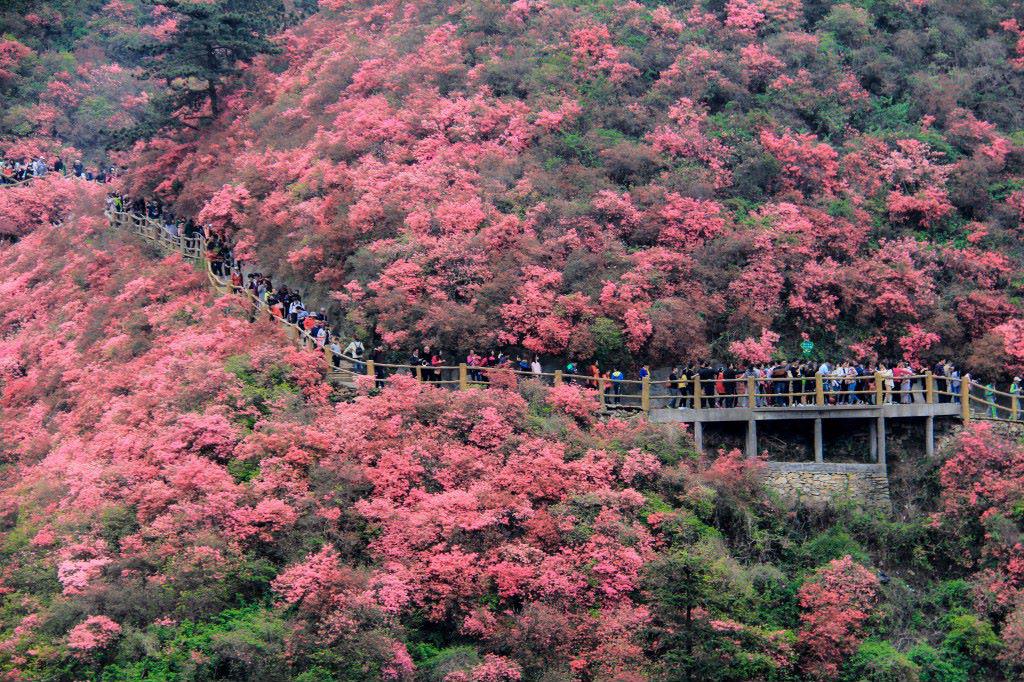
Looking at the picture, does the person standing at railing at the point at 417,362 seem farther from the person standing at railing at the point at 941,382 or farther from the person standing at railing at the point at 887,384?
the person standing at railing at the point at 941,382

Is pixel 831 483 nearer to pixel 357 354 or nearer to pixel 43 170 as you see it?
pixel 357 354

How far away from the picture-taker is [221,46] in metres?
53.5

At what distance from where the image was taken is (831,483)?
36594 millimetres

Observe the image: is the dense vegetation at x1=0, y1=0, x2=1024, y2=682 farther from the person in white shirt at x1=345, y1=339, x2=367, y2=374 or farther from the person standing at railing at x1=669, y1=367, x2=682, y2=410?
the person standing at railing at x1=669, y1=367, x2=682, y2=410

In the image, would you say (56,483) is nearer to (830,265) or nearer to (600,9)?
(830,265)

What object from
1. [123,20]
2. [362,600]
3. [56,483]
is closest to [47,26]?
[123,20]

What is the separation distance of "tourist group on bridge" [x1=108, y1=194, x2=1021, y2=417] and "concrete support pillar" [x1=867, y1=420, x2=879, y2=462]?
2.12ft

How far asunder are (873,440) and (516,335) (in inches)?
365

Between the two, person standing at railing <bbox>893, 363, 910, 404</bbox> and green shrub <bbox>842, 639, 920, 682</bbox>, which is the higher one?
person standing at railing <bbox>893, 363, 910, 404</bbox>

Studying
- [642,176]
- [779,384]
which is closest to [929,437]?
[779,384]

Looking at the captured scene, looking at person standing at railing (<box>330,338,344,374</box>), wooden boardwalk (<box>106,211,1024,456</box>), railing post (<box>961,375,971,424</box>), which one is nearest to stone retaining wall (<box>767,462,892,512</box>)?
wooden boardwalk (<box>106,211,1024,456</box>)

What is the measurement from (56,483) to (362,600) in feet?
36.8

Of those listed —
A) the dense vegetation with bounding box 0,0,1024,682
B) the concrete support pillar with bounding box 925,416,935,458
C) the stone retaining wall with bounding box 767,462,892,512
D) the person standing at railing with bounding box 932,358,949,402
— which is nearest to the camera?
the dense vegetation with bounding box 0,0,1024,682

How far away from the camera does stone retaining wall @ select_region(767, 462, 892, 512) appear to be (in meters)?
36.4
